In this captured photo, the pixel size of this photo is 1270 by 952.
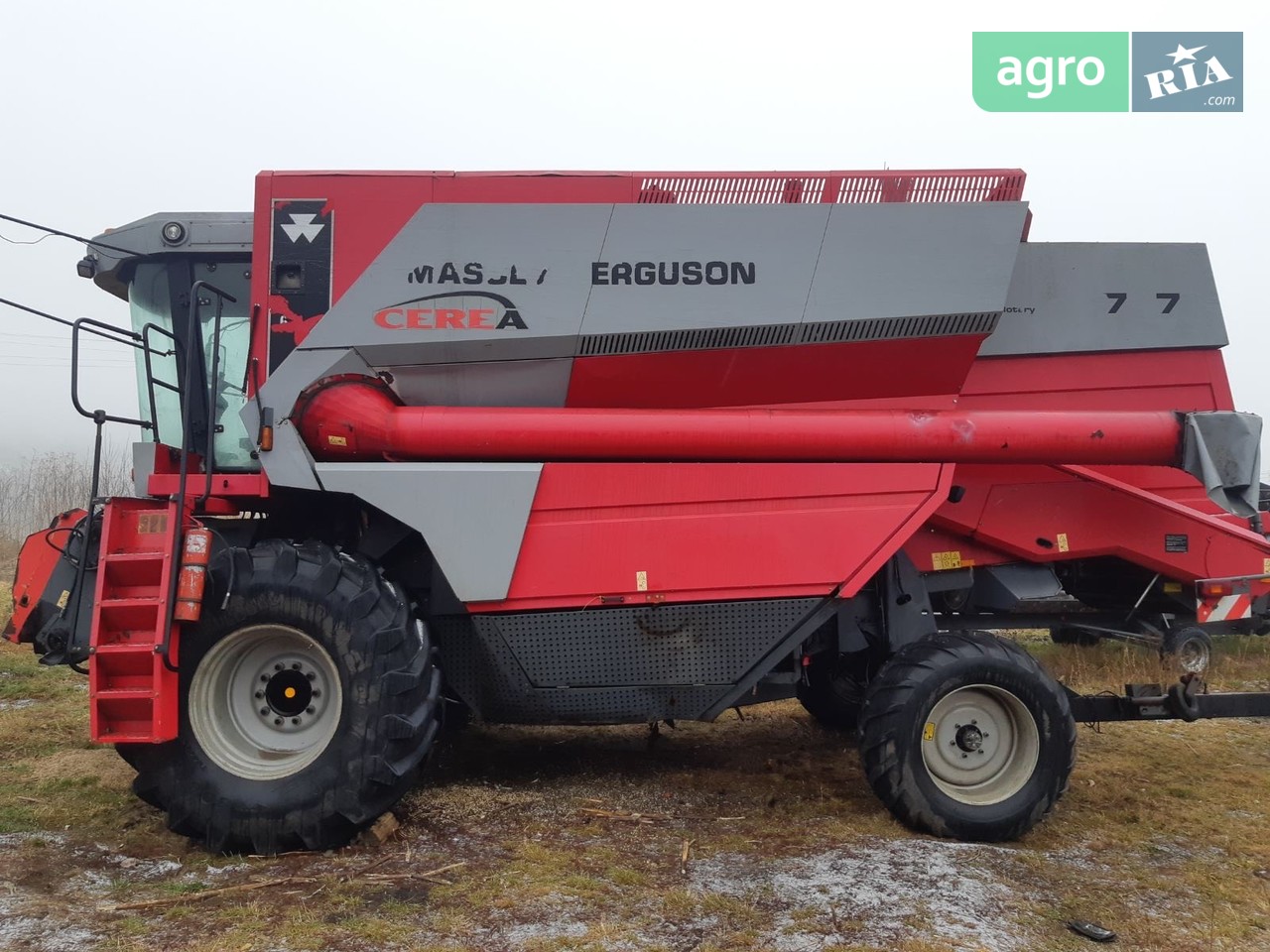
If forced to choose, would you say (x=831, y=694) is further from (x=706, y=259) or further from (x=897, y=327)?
(x=706, y=259)

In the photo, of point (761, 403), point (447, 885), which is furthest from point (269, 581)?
point (761, 403)

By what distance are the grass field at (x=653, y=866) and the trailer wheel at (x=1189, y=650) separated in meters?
2.89

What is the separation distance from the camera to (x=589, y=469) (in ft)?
14.5

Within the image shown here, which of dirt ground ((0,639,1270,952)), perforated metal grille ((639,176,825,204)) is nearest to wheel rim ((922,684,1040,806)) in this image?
dirt ground ((0,639,1270,952))

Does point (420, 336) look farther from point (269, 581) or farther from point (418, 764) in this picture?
point (418, 764)

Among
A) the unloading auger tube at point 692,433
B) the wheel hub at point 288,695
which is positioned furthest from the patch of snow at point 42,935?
the unloading auger tube at point 692,433

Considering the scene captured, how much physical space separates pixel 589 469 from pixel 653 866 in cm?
183

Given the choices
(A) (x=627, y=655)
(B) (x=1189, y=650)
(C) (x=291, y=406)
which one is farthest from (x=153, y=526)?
(B) (x=1189, y=650)

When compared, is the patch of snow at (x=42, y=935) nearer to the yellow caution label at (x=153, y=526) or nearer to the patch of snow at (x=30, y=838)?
the patch of snow at (x=30, y=838)

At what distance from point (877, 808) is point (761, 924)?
1615mm

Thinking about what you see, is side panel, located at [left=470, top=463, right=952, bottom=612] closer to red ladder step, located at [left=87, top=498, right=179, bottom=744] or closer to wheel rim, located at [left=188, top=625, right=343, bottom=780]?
wheel rim, located at [left=188, top=625, right=343, bottom=780]

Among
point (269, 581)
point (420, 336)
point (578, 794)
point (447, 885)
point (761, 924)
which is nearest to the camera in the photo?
point (761, 924)

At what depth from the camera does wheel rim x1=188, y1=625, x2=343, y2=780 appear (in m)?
4.25

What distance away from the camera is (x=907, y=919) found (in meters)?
3.33
